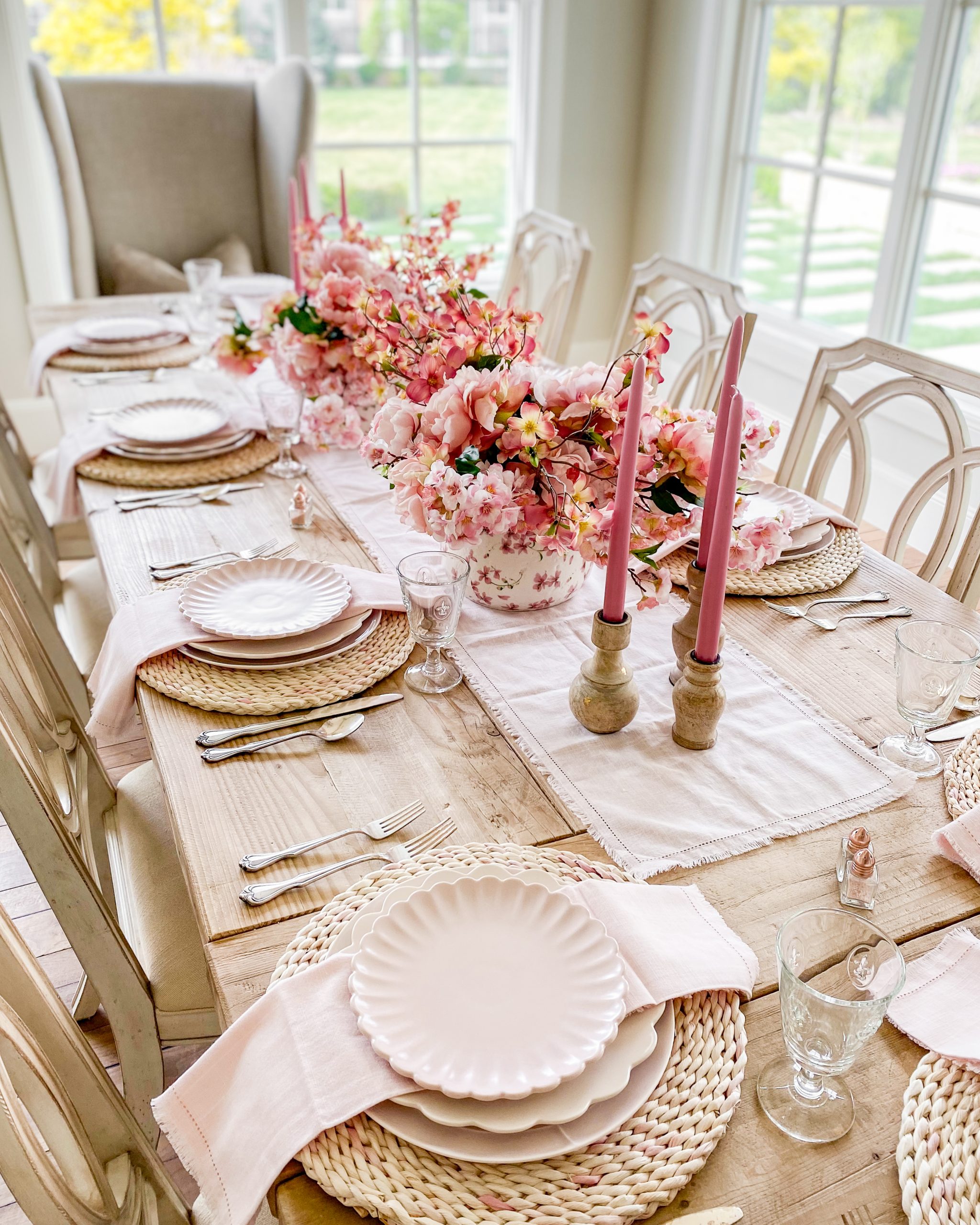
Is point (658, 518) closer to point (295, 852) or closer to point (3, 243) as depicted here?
point (295, 852)

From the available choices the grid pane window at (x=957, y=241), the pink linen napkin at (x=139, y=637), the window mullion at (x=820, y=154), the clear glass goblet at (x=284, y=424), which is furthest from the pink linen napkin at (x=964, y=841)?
the window mullion at (x=820, y=154)

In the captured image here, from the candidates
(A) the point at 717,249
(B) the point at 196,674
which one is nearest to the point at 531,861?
(B) the point at 196,674

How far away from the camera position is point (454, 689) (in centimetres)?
115

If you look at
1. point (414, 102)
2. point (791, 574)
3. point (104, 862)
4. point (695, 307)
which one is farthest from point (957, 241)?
point (104, 862)

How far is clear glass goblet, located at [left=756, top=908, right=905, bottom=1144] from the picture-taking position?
2.19 feet

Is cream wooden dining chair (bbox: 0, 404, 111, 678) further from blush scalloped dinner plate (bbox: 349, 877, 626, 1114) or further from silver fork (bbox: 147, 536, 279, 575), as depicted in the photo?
blush scalloped dinner plate (bbox: 349, 877, 626, 1114)

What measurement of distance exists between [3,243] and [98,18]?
785 mm

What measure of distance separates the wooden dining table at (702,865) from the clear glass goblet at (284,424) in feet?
1.20

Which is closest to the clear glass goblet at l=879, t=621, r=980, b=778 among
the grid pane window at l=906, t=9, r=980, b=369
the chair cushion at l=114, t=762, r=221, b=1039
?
the chair cushion at l=114, t=762, r=221, b=1039

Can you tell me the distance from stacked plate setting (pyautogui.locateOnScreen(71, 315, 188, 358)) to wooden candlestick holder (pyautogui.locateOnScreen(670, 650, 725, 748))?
66.4 inches

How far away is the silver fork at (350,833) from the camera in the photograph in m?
0.89

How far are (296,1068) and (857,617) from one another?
906mm

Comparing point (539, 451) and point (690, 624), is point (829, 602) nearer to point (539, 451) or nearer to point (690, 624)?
point (690, 624)

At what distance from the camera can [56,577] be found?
6.47 feet
